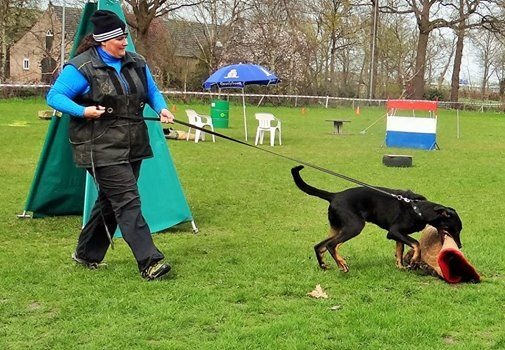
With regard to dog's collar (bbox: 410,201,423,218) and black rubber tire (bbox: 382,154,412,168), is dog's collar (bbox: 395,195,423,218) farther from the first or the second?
black rubber tire (bbox: 382,154,412,168)

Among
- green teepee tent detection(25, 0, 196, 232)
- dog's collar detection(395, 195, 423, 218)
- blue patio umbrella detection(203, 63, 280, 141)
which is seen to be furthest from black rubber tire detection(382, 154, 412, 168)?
→ dog's collar detection(395, 195, 423, 218)

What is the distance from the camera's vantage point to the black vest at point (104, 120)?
16.5 ft

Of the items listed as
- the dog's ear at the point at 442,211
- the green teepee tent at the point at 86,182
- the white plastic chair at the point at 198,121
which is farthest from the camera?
the white plastic chair at the point at 198,121

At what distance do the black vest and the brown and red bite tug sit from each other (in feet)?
8.74

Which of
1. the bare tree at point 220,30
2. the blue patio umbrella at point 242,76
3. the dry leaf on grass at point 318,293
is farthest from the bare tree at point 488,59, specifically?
the dry leaf on grass at point 318,293

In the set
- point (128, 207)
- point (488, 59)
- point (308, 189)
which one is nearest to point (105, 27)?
point (128, 207)

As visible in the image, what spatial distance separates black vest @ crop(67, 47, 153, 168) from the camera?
503 centimetres

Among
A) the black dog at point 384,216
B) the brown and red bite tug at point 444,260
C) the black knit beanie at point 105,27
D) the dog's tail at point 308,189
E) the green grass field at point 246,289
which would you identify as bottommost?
the green grass field at point 246,289

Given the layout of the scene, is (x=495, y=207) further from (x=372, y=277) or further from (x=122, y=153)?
(x=122, y=153)

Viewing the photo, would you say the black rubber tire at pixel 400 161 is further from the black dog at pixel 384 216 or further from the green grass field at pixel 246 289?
the black dog at pixel 384 216

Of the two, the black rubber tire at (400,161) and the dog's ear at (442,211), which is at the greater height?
the dog's ear at (442,211)

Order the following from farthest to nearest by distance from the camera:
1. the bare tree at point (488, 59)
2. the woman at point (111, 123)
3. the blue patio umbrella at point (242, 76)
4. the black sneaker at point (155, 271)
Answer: the bare tree at point (488, 59) < the blue patio umbrella at point (242, 76) < the black sneaker at point (155, 271) < the woman at point (111, 123)

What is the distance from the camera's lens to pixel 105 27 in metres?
5.02

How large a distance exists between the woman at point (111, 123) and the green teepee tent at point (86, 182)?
1307mm
